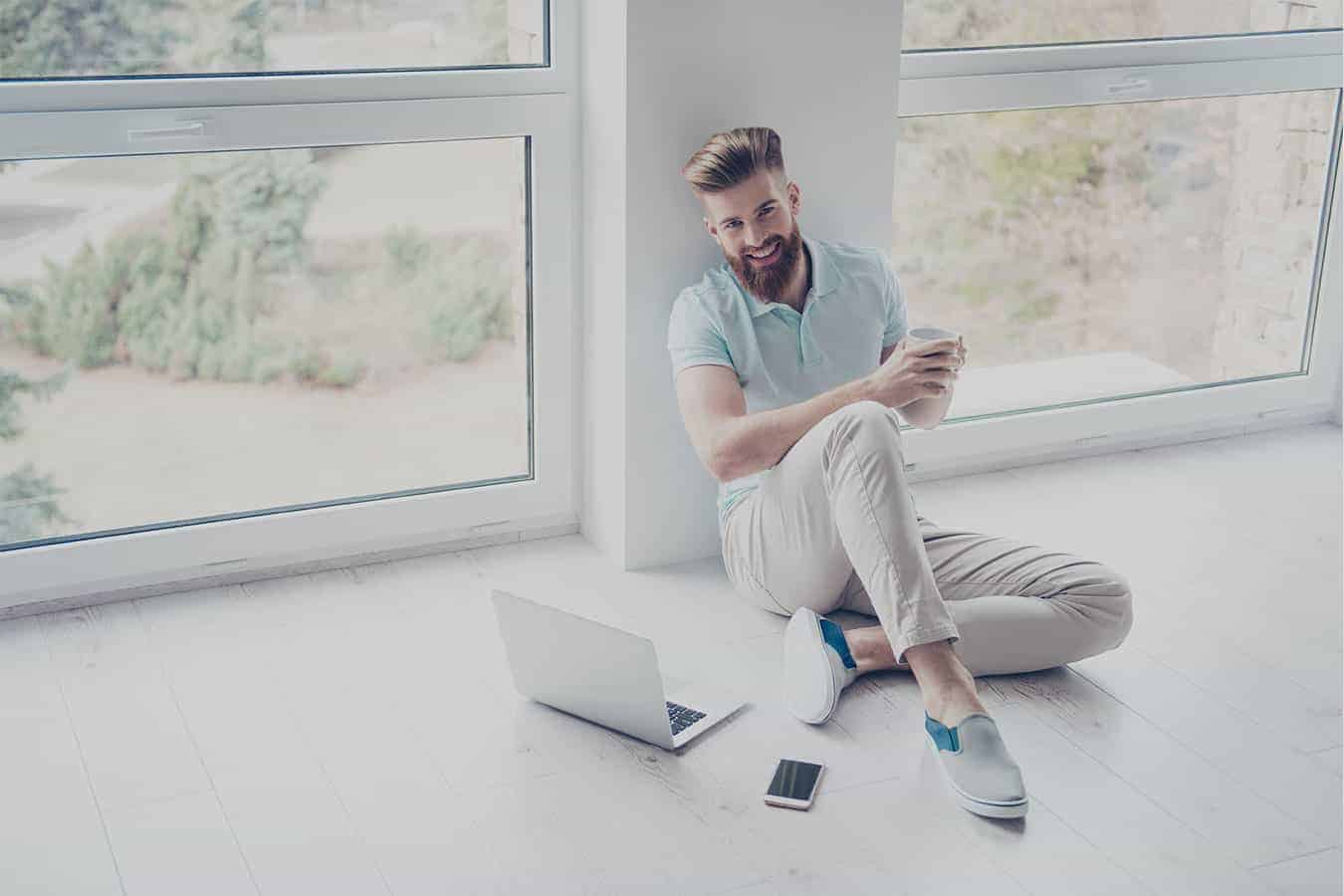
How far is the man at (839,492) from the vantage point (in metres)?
2.30

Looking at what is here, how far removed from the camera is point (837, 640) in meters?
2.50

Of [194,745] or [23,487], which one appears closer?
[194,745]

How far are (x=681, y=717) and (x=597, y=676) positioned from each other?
0.17m

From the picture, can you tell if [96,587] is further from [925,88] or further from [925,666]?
Answer: [925,88]

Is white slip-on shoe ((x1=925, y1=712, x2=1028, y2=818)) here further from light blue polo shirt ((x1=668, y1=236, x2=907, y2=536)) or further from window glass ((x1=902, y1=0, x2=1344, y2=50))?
window glass ((x1=902, y1=0, x2=1344, y2=50))

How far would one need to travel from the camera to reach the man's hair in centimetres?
263

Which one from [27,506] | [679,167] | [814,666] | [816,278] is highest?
[679,167]

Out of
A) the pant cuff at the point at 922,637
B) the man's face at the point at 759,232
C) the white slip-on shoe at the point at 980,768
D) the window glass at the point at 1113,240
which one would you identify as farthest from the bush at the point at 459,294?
the white slip-on shoe at the point at 980,768

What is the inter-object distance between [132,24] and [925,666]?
1.65 meters

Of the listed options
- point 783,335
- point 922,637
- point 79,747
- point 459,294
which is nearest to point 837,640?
point 922,637

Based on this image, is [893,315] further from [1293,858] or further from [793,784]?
[1293,858]

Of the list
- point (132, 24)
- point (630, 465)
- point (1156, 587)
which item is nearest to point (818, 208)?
point (630, 465)

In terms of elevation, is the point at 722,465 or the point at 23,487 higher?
the point at 722,465

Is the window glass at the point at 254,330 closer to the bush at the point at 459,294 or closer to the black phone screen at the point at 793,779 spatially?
the bush at the point at 459,294
